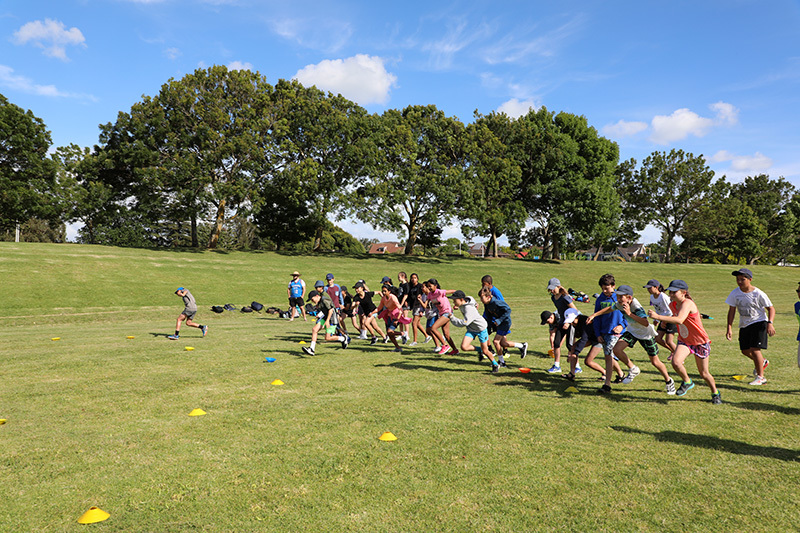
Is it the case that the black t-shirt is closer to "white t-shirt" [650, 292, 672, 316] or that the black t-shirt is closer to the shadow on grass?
"white t-shirt" [650, 292, 672, 316]

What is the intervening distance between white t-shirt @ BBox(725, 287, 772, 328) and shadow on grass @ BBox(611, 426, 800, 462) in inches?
140

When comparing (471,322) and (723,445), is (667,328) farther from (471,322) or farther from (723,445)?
(723,445)

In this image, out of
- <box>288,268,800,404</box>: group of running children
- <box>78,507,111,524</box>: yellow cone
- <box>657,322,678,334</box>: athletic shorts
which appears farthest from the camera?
<box>657,322,678,334</box>: athletic shorts

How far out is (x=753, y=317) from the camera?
8508 millimetres

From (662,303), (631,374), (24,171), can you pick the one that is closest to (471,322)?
(631,374)

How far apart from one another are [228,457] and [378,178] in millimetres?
45808

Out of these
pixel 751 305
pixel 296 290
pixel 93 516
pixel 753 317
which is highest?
pixel 751 305

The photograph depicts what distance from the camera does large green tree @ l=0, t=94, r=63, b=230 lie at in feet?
138

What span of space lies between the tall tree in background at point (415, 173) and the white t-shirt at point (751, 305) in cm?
4094

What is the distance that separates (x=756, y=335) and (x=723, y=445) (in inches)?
152

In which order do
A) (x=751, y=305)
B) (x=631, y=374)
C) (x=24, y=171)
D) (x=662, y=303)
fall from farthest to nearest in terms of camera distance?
(x=24, y=171), (x=662, y=303), (x=631, y=374), (x=751, y=305)

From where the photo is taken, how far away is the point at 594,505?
14.0 ft

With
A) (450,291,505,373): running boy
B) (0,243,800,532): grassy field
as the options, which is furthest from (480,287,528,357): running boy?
(0,243,800,532): grassy field

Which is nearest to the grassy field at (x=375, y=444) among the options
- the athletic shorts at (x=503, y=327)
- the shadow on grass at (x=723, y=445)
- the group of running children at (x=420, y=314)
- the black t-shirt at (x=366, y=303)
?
the shadow on grass at (x=723, y=445)
